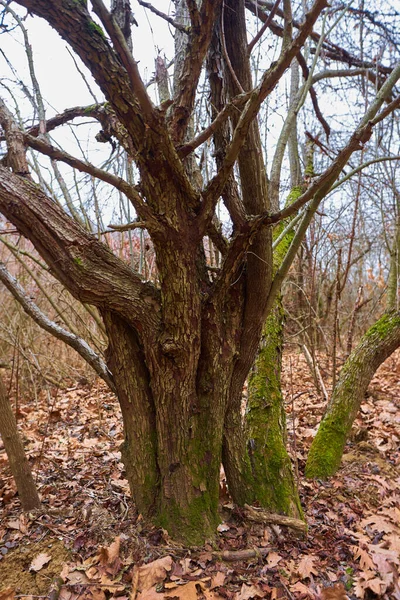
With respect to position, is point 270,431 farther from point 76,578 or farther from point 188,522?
point 76,578

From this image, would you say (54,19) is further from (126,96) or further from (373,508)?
(373,508)

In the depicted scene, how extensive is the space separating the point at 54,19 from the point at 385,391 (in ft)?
17.3

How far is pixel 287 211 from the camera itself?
1888 millimetres

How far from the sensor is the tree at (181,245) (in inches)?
65.9

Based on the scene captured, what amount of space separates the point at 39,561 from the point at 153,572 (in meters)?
0.65

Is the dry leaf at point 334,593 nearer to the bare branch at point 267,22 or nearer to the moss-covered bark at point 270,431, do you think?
the moss-covered bark at point 270,431

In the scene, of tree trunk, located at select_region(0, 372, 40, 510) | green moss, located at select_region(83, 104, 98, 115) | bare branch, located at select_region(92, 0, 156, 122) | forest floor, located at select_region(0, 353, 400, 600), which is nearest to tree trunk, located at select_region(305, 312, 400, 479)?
forest floor, located at select_region(0, 353, 400, 600)

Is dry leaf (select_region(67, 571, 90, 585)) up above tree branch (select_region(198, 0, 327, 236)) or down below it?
below

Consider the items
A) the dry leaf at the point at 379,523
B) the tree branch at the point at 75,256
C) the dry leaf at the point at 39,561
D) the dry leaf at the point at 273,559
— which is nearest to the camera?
the tree branch at the point at 75,256

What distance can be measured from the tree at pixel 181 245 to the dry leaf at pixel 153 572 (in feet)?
0.67

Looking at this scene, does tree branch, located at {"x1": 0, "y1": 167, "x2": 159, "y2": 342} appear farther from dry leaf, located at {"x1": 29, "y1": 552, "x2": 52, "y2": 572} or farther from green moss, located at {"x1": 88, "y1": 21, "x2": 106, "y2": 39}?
dry leaf, located at {"x1": 29, "y1": 552, "x2": 52, "y2": 572}

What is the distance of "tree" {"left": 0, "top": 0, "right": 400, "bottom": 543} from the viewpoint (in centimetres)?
167

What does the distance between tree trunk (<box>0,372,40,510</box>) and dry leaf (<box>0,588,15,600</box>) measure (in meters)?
0.60

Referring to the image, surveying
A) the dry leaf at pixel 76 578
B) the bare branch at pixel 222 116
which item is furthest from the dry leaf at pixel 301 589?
the bare branch at pixel 222 116
